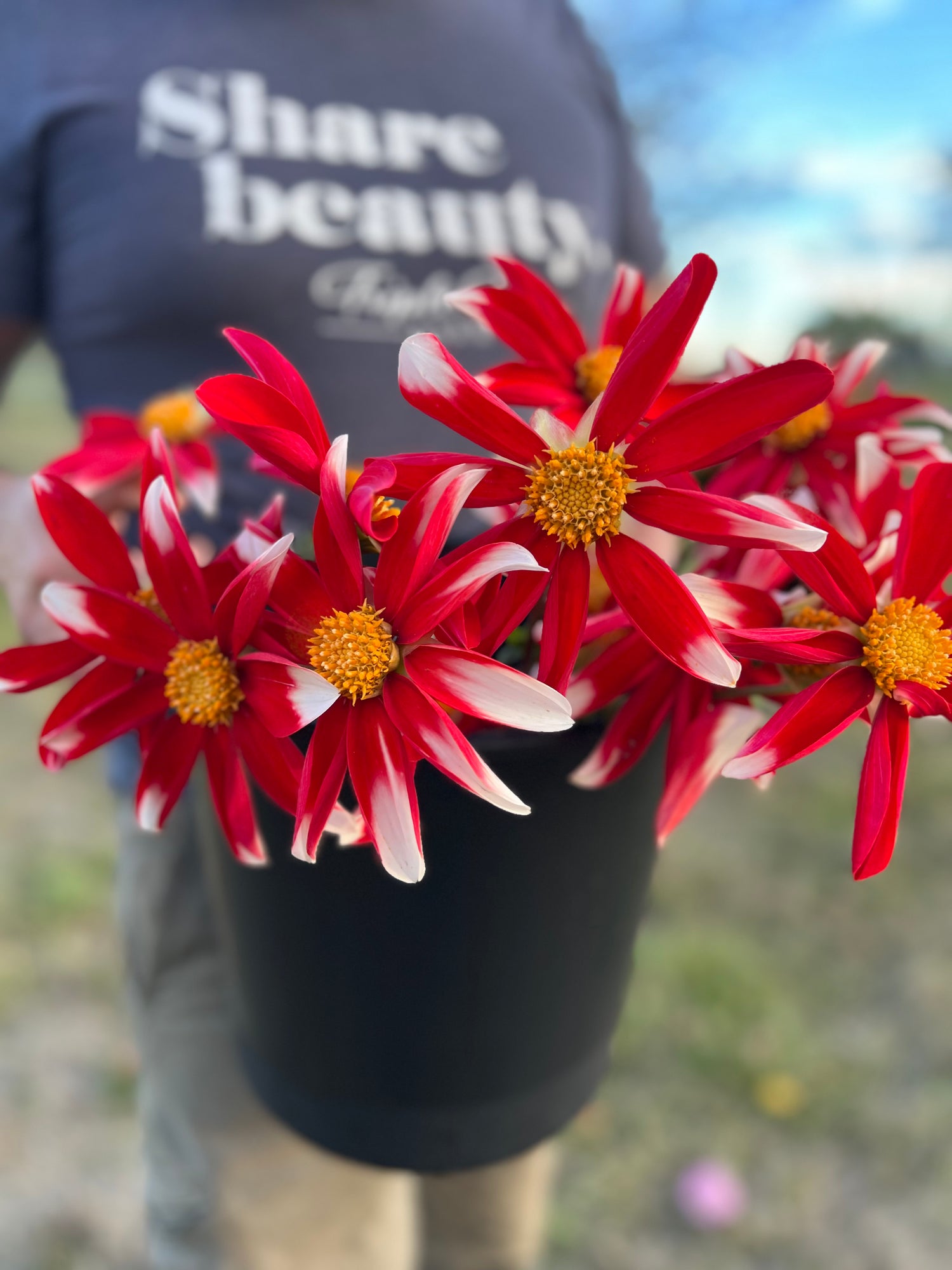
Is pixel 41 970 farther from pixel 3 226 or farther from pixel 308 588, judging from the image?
pixel 308 588

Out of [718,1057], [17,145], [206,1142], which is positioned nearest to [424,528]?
[206,1142]

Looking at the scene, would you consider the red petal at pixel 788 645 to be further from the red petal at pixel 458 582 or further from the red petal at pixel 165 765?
the red petal at pixel 165 765

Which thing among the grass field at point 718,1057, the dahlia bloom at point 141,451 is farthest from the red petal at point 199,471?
the grass field at point 718,1057

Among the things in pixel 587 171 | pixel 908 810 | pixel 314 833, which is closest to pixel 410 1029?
pixel 314 833

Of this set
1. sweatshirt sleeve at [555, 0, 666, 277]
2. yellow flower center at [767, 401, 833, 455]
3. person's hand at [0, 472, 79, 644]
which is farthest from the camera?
sweatshirt sleeve at [555, 0, 666, 277]

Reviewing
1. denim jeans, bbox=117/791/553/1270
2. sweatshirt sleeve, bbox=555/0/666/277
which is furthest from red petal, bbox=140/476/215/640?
sweatshirt sleeve, bbox=555/0/666/277

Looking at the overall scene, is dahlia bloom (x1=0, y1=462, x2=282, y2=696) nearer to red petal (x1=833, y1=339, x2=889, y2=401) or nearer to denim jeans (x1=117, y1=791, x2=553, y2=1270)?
red petal (x1=833, y1=339, x2=889, y2=401)
